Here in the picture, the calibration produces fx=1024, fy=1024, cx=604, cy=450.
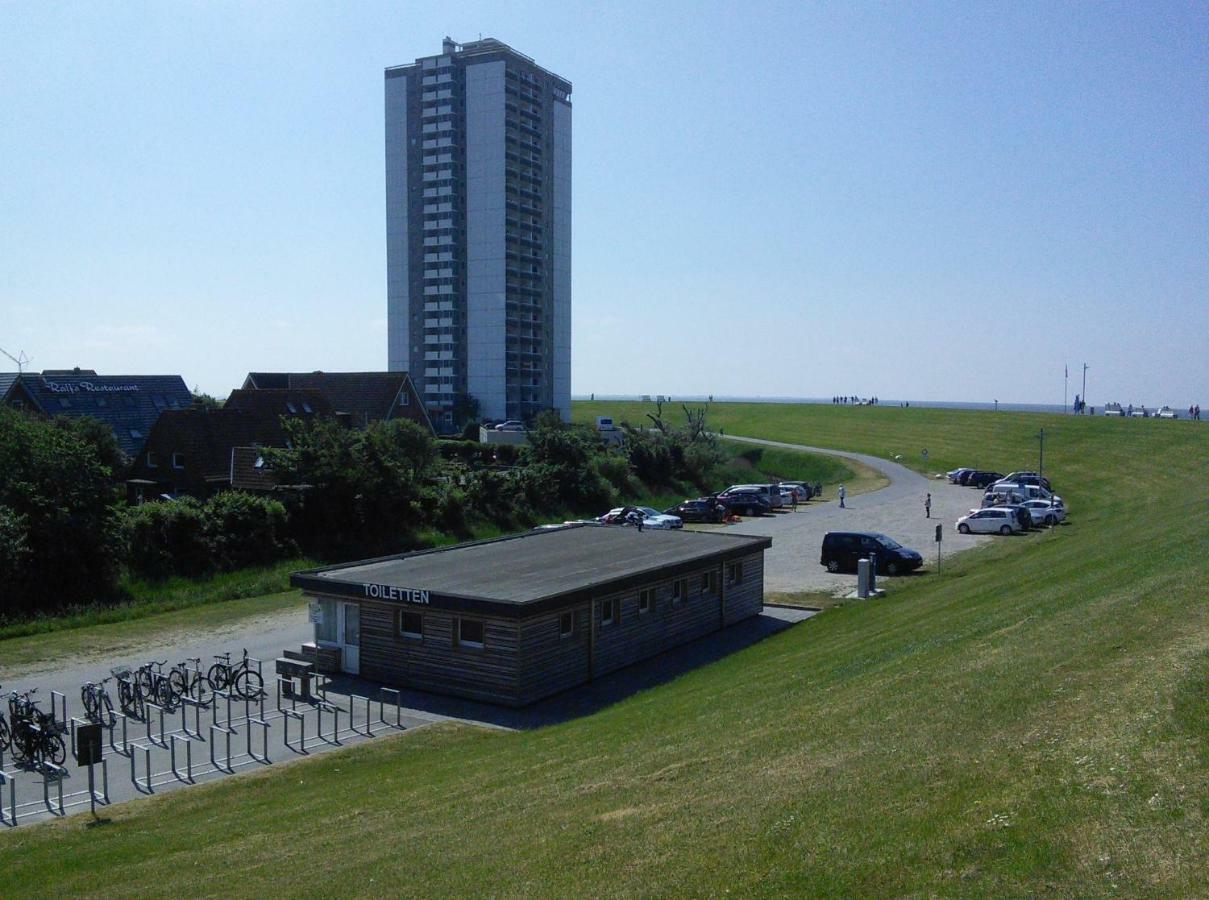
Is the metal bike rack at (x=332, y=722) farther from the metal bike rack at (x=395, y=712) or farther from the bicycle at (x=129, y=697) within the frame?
the bicycle at (x=129, y=697)

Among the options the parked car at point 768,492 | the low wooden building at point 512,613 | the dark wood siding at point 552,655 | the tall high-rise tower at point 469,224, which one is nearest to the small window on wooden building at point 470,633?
the low wooden building at point 512,613

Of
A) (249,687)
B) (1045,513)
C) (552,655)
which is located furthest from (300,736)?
(1045,513)

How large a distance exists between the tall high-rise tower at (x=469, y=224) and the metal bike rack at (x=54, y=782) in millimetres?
90536

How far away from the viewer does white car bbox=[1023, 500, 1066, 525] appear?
5153cm

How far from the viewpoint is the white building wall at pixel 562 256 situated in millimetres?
116500

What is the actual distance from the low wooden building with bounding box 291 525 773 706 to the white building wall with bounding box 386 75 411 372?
85383 mm

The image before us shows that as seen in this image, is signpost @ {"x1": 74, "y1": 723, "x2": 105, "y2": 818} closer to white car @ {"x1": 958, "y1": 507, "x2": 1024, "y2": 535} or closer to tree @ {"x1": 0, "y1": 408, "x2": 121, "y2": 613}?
tree @ {"x1": 0, "y1": 408, "x2": 121, "y2": 613}

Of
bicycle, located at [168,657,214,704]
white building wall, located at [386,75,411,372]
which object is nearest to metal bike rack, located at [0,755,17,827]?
bicycle, located at [168,657,214,704]

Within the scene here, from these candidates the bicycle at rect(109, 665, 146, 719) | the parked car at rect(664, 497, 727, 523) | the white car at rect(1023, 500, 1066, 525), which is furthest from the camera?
the parked car at rect(664, 497, 727, 523)

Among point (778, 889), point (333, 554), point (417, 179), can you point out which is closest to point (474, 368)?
point (417, 179)

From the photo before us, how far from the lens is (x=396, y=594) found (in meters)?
23.8

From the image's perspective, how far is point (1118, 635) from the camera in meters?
14.0

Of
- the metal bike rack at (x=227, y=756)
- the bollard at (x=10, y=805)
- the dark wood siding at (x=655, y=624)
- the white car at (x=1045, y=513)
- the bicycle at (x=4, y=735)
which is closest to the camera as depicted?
the bollard at (x=10, y=805)

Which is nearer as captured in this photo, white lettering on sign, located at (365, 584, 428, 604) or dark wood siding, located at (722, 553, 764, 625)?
white lettering on sign, located at (365, 584, 428, 604)
